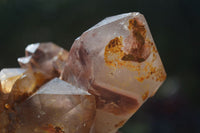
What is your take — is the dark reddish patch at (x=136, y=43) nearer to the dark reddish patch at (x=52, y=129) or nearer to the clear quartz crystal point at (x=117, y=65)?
the clear quartz crystal point at (x=117, y=65)

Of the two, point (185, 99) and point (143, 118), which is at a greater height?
point (185, 99)

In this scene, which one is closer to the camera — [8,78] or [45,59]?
[8,78]

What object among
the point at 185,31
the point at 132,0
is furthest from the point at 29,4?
the point at 185,31

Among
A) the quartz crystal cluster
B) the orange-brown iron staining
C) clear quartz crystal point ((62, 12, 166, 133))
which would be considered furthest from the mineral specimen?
the orange-brown iron staining

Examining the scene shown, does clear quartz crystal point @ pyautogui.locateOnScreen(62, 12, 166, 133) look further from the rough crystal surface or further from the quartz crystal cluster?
the rough crystal surface

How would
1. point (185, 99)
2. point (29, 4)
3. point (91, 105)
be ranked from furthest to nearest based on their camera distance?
point (29, 4), point (185, 99), point (91, 105)

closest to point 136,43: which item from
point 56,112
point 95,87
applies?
point 95,87

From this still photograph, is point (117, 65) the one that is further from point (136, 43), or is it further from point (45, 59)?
point (45, 59)

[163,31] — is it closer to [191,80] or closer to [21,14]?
[191,80]

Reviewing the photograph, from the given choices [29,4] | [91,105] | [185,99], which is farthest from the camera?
[29,4]
